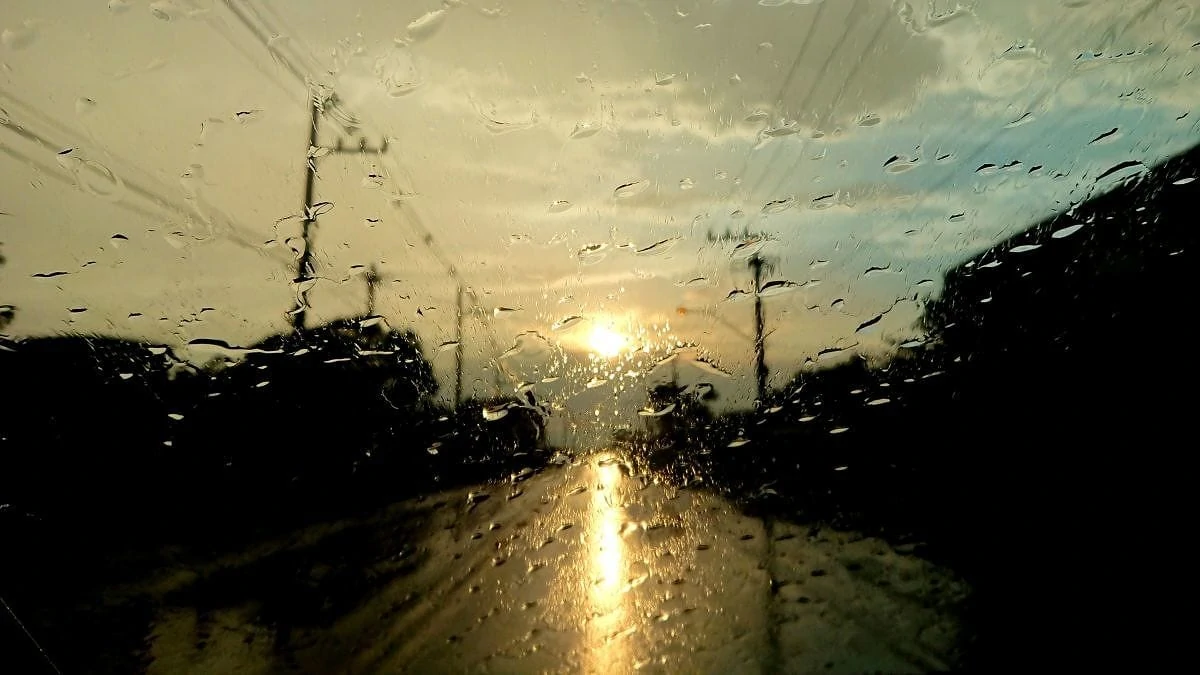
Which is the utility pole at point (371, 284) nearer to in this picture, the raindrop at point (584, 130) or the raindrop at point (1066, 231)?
the raindrop at point (584, 130)

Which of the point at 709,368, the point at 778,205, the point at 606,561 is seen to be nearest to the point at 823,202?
the point at 778,205

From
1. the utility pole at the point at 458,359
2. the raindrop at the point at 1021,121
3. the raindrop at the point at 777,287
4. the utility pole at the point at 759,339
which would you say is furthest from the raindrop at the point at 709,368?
the raindrop at the point at 1021,121

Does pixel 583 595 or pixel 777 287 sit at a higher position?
pixel 777 287

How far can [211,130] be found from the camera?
4.33 meters

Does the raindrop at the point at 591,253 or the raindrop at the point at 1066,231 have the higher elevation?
the raindrop at the point at 1066,231

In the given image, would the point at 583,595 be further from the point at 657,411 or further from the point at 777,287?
the point at 777,287

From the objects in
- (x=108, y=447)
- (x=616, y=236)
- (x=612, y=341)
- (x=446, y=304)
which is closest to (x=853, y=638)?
(x=612, y=341)

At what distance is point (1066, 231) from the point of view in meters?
5.09

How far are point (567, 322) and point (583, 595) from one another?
5.74 ft

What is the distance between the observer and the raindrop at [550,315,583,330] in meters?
5.37

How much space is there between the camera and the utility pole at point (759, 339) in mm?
5391

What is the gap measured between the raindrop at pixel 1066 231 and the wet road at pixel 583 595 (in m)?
2.14

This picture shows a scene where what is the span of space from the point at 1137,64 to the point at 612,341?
324 centimetres

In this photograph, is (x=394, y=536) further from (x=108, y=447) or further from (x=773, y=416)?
(x=773, y=416)
